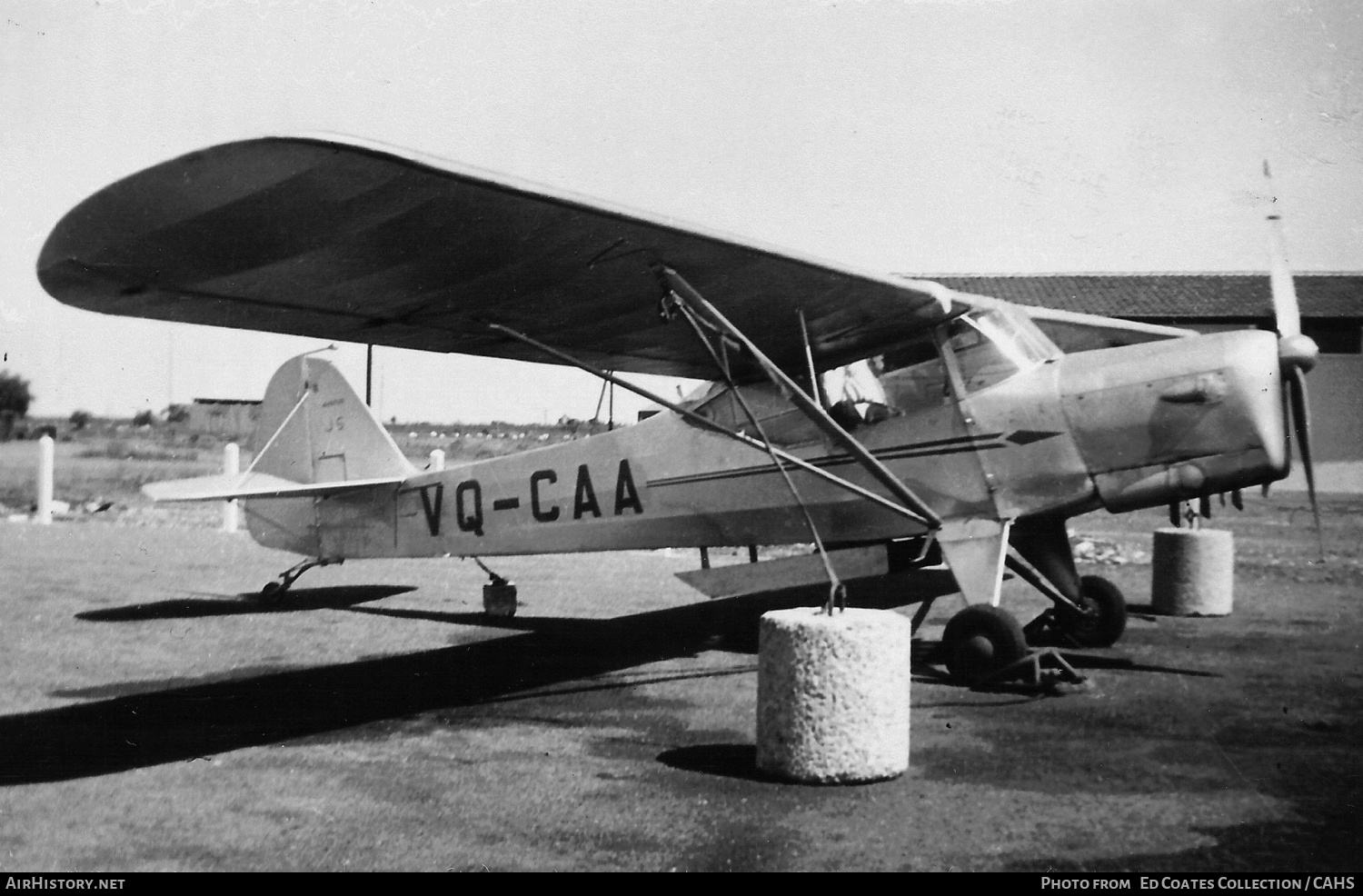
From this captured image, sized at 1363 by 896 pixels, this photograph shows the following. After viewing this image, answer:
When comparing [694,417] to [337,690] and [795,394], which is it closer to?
[795,394]

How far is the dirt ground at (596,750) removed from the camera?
3.48 metres

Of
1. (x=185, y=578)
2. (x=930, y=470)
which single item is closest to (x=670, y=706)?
(x=930, y=470)

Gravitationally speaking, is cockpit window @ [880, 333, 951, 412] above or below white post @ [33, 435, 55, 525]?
above

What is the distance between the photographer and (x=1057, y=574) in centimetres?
748

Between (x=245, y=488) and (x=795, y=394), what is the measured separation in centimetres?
560

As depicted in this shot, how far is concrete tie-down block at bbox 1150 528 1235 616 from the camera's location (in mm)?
9375

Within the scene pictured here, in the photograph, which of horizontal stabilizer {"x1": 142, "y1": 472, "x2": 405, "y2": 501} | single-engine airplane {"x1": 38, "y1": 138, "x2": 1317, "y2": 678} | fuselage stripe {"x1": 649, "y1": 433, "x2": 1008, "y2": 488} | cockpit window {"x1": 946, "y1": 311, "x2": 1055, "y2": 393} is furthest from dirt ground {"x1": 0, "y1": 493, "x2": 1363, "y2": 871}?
cockpit window {"x1": 946, "y1": 311, "x2": 1055, "y2": 393}

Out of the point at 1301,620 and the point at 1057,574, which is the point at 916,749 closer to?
the point at 1057,574

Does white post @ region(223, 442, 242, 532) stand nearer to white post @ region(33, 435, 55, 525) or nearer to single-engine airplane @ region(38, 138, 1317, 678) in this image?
white post @ region(33, 435, 55, 525)

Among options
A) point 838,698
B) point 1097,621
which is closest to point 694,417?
point 838,698

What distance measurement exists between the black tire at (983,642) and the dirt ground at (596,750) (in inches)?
7.6

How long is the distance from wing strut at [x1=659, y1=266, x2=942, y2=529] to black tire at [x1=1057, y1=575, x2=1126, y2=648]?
160cm

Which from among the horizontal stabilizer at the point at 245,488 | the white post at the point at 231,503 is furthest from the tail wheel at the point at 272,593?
the white post at the point at 231,503

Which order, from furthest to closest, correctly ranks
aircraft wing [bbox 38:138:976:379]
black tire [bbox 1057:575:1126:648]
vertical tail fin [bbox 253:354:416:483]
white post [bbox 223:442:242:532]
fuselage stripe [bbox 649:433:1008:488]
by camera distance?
white post [bbox 223:442:242:532]
vertical tail fin [bbox 253:354:416:483]
black tire [bbox 1057:575:1126:648]
fuselage stripe [bbox 649:433:1008:488]
aircraft wing [bbox 38:138:976:379]
